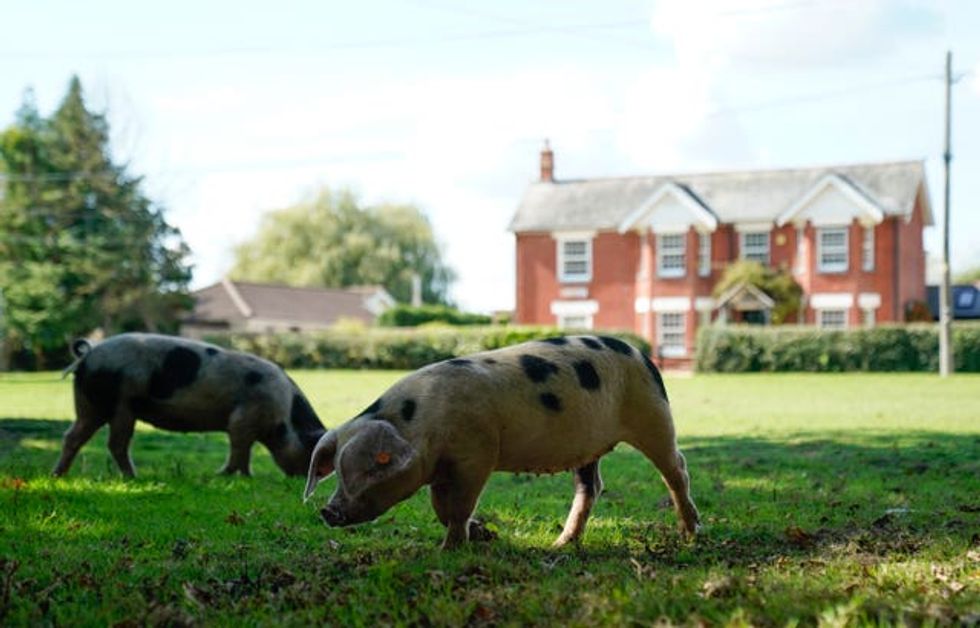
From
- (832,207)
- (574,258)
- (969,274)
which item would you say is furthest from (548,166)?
(969,274)

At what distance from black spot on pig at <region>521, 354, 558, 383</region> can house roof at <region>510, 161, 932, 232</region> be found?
148 feet

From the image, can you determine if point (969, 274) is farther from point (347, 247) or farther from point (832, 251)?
point (832, 251)

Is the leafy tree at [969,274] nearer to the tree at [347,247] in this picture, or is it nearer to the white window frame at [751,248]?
the tree at [347,247]

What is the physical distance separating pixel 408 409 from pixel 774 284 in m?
45.1

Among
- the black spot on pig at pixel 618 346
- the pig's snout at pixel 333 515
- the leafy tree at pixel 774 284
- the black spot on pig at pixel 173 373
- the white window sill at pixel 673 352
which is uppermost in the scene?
the leafy tree at pixel 774 284

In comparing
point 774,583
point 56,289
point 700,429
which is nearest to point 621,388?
point 774,583

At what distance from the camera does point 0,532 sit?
791 centimetres

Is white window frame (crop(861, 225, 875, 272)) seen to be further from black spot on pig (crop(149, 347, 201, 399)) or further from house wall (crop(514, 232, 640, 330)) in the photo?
black spot on pig (crop(149, 347, 201, 399))

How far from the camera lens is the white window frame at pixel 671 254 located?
5275cm

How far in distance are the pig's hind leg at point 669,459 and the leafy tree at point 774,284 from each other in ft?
142

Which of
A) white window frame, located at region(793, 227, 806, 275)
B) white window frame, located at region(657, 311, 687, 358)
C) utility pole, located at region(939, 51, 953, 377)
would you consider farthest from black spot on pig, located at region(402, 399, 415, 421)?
white window frame, located at region(793, 227, 806, 275)

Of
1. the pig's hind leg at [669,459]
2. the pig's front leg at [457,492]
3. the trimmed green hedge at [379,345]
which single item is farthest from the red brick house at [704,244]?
the pig's front leg at [457,492]

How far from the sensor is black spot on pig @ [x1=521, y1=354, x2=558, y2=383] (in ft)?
24.5

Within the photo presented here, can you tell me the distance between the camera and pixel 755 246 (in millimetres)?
52531
